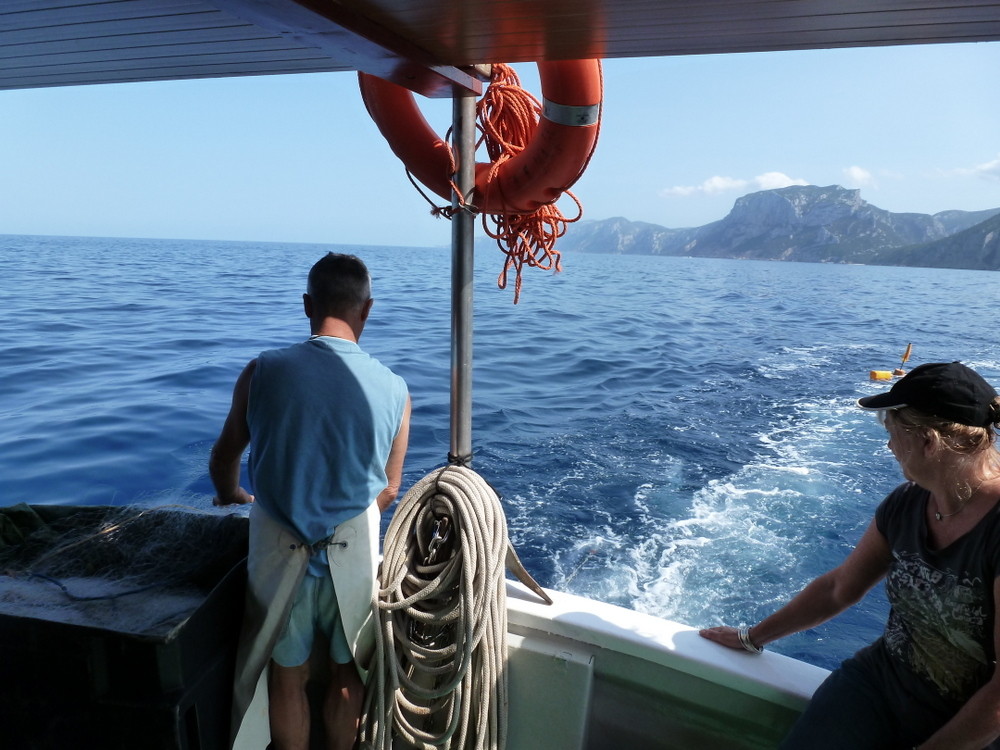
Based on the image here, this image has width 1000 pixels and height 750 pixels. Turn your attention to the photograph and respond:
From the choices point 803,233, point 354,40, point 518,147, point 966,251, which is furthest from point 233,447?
point 803,233

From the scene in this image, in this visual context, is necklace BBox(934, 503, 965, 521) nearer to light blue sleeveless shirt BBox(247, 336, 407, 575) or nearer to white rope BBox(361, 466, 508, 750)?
white rope BBox(361, 466, 508, 750)

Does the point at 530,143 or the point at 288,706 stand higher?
the point at 530,143

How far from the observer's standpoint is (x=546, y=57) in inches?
62.4

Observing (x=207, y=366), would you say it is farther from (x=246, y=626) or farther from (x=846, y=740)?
(x=846, y=740)

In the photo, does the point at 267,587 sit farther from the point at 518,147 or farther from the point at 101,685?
A: the point at 518,147

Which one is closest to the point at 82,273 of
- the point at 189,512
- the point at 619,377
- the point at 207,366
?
the point at 207,366

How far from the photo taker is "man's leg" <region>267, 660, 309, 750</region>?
155 cm

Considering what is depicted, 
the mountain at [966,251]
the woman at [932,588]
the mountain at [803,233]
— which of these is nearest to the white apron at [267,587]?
the woman at [932,588]

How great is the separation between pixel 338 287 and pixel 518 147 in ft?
3.06

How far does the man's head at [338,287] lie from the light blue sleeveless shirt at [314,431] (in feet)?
0.25

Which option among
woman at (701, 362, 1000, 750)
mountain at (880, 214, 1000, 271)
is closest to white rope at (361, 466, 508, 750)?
woman at (701, 362, 1000, 750)

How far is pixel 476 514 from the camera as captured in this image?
1.69 m

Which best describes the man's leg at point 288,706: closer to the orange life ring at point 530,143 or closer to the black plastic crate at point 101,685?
the black plastic crate at point 101,685

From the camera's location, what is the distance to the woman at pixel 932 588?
1179 millimetres
